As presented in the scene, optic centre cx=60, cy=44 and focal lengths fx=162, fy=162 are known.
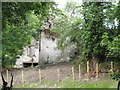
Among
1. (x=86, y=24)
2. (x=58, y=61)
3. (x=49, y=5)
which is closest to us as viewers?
(x=49, y=5)

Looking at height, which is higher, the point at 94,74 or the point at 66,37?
the point at 66,37

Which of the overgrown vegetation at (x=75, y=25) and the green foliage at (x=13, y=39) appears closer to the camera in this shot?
the overgrown vegetation at (x=75, y=25)

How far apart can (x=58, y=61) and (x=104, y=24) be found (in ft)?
7.77

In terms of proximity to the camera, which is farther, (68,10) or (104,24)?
(68,10)

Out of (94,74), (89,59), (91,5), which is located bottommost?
(94,74)

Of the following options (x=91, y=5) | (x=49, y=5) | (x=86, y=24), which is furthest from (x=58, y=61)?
(x=49, y=5)

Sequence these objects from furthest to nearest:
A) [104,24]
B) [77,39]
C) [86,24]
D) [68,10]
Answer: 1. [68,10]
2. [77,39]
3. [86,24]
4. [104,24]

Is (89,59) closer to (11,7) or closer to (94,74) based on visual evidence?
(94,74)

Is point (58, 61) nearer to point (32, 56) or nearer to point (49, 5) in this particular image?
point (32, 56)

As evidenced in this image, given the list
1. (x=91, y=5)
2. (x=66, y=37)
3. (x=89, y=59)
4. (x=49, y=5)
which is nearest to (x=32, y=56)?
(x=66, y=37)

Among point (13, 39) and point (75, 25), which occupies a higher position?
point (75, 25)

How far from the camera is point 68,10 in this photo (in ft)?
14.1

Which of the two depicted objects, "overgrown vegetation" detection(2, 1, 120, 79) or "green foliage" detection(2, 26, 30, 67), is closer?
"overgrown vegetation" detection(2, 1, 120, 79)

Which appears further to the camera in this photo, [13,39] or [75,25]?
[13,39]
